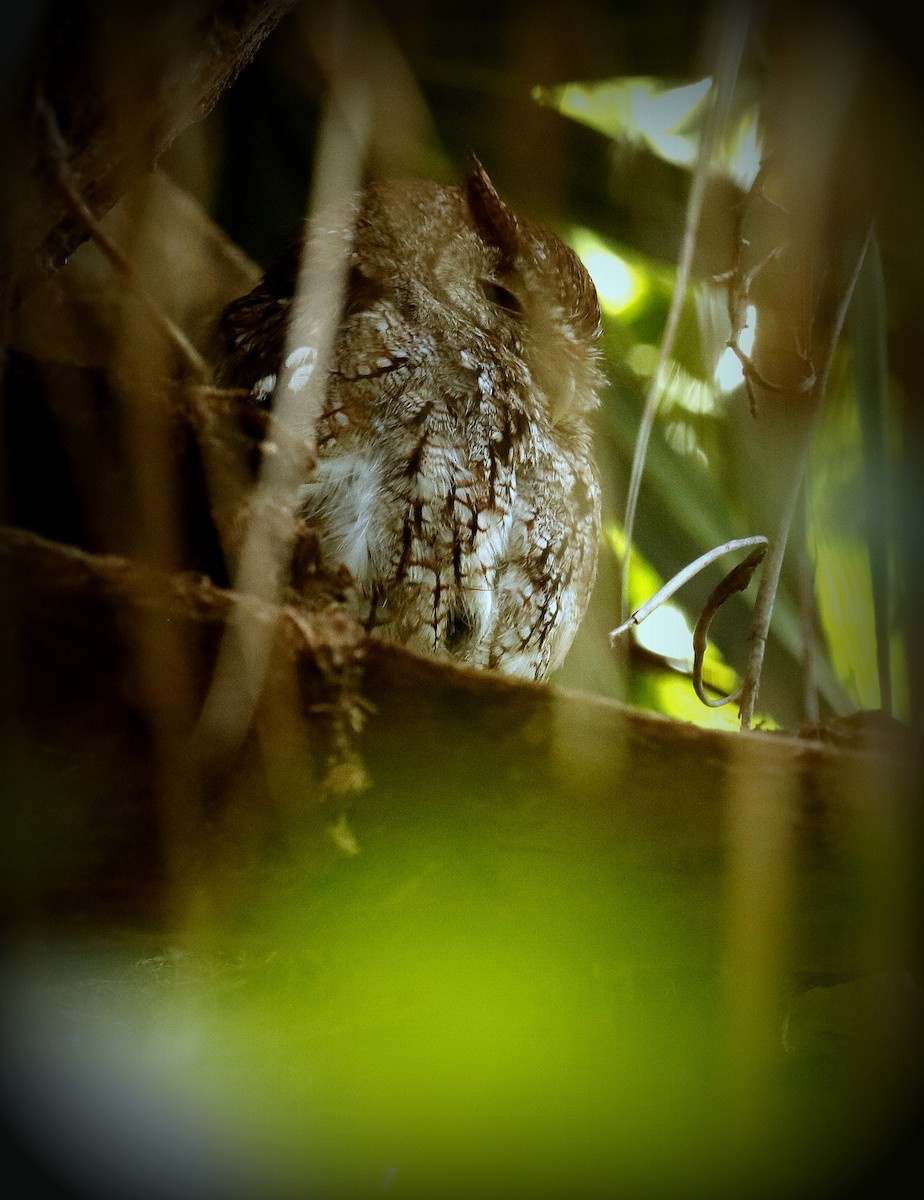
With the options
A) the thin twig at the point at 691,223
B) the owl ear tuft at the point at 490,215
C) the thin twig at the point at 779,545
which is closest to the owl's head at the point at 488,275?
the owl ear tuft at the point at 490,215

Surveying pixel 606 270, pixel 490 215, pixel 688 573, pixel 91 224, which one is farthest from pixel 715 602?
pixel 91 224

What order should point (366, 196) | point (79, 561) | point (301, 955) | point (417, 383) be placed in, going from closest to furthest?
1. point (79, 561)
2. point (301, 955)
3. point (417, 383)
4. point (366, 196)

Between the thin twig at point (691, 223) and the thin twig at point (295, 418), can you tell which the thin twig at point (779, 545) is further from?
the thin twig at point (295, 418)

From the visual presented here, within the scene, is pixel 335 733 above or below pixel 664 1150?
above

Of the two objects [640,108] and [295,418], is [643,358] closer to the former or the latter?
[640,108]

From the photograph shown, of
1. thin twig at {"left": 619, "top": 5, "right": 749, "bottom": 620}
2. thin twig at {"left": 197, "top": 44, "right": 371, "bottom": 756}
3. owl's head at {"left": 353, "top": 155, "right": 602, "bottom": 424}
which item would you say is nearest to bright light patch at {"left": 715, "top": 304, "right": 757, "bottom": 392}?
thin twig at {"left": 619, "top": 5, "right": 749, "bottom": 620}

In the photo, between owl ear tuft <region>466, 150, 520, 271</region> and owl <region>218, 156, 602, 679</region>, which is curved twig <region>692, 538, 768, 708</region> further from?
owl ear tuft <region>466, 150, 520, 271</region>

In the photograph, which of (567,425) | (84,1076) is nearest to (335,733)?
(84,1076)

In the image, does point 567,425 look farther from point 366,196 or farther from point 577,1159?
point 577,1159
